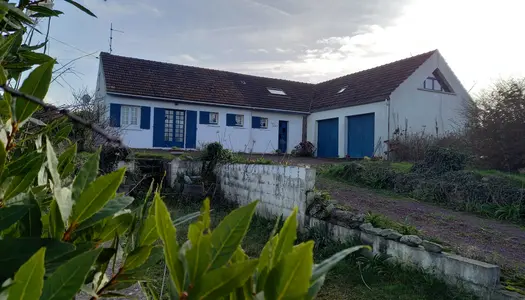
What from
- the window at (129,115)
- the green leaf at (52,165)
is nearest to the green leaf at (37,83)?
the green leaf at (52,165)

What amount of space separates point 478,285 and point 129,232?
390 centimetres

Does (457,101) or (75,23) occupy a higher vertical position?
(457,101)

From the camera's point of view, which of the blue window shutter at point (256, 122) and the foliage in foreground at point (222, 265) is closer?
the foliage in foreground at point (222, 265)

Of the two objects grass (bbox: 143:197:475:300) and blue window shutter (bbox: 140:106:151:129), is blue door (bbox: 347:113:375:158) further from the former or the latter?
grass (bbox: 143:197:475:300)

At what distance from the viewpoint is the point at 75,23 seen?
4.68 feet

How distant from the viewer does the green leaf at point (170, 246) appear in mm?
534

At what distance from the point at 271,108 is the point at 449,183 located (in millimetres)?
13421

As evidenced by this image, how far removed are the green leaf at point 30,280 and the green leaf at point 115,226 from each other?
10.7 inches

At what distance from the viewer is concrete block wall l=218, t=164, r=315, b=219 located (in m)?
6.36

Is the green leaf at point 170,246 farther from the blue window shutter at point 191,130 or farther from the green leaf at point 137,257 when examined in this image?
the blue window shutter at point 191,130

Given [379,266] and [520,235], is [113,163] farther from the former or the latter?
[520,235]

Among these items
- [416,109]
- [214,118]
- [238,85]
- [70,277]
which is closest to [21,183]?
[70,277]

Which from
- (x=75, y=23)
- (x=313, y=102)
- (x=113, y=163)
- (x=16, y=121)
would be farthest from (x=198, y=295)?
(x=313, y=102)

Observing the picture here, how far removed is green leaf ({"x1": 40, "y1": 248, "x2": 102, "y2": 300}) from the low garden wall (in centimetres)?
169
